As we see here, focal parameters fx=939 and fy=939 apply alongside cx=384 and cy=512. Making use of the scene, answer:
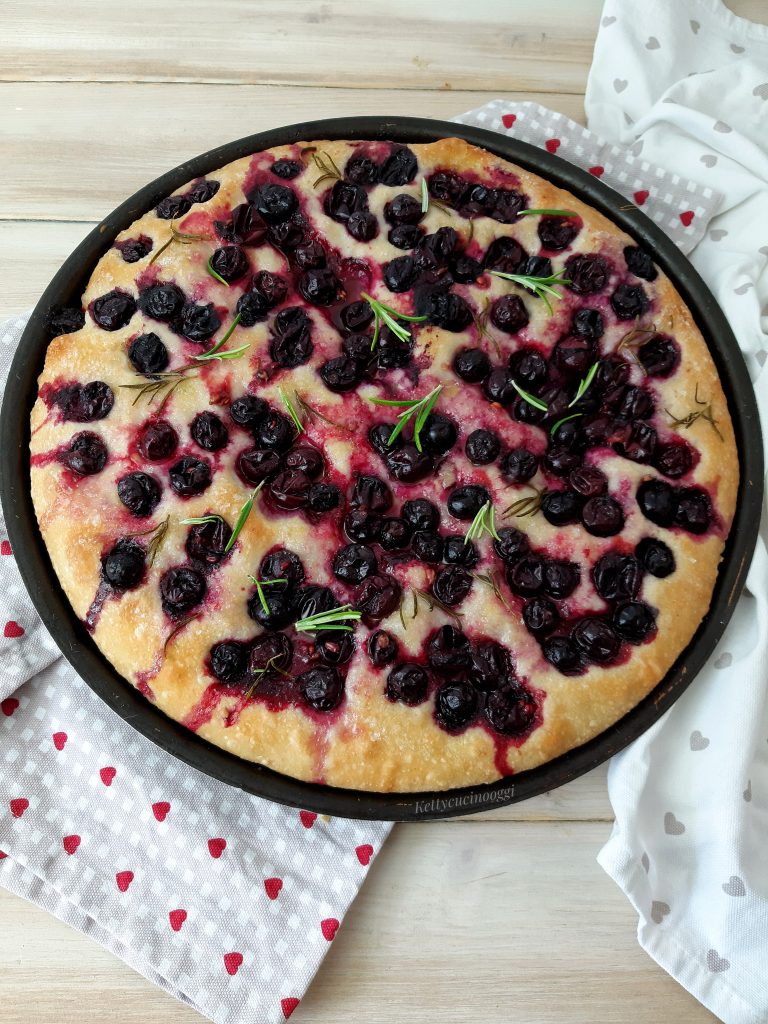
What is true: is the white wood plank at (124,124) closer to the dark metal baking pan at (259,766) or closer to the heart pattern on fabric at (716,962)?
the dark metal baking pan at (259,766)

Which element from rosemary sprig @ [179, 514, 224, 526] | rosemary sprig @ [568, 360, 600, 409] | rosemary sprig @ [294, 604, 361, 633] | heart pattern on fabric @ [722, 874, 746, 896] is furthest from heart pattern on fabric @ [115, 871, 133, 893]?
rosemary sprig @ [568, 360, 600, 409]

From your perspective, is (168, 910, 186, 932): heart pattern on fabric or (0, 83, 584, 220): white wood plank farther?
(0, 83, 584, 220): white wood plank

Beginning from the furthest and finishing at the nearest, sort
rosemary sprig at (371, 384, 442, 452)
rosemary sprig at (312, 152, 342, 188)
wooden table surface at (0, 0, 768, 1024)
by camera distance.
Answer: rosemary sprig at (312, 152, 342, 188)
wooden table surface at (0, 0, 768, 1024)
rosemary sprig at (371, 384, 442, 452)

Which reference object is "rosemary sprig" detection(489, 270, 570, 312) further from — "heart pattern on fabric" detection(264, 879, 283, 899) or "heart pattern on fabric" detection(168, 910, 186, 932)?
"heart pattern on fabric" detection(168, 910, 186, 932)

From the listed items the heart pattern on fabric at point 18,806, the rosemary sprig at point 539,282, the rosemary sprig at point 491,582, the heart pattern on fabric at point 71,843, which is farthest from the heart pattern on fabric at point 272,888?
the rosemary sprig at point 539,282

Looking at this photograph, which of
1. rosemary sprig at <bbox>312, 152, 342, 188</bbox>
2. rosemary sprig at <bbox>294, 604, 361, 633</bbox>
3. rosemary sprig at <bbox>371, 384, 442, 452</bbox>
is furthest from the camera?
rosemary sprig at <bbox>312, 152, 342, 188</bbox>

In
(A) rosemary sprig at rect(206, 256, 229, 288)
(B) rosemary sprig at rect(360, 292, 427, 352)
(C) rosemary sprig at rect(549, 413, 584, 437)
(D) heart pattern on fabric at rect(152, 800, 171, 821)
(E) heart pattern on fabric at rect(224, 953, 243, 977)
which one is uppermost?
(A) rosemary sprig at rect(206, 256, 229, 288)

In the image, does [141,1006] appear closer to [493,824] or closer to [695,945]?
[493,824]
